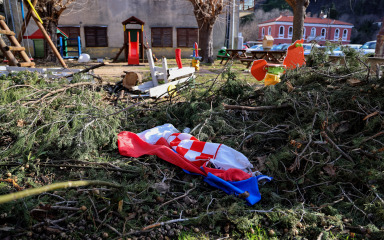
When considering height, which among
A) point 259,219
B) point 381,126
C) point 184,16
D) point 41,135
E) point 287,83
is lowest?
point 259,219

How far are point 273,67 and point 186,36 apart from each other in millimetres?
17276

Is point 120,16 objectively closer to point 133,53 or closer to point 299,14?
point 133,53

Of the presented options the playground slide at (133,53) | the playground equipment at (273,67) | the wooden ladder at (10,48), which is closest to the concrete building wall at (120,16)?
the playground slide at (133,53)

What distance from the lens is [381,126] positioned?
289 cm

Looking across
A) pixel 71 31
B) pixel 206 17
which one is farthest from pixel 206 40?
pixel 71 31

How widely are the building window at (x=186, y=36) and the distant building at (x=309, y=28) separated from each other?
120ft

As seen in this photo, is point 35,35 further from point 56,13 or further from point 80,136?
point 80,136

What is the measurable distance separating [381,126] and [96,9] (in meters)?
21.3

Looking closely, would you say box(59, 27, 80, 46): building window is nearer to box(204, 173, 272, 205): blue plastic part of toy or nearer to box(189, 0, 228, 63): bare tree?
box(189, 0, 228, 63): bare tree

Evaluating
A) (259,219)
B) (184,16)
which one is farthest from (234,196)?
(184,16)

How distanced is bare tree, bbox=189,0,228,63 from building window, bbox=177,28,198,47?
20.3 feet

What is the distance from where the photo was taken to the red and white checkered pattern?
118 inches

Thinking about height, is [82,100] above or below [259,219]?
above

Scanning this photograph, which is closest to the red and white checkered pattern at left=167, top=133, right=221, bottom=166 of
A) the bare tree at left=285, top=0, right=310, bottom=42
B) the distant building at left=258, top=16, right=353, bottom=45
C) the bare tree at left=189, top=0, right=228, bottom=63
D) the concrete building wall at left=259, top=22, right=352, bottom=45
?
the bare tree at left=285, top=0, right=310, bottom=42
